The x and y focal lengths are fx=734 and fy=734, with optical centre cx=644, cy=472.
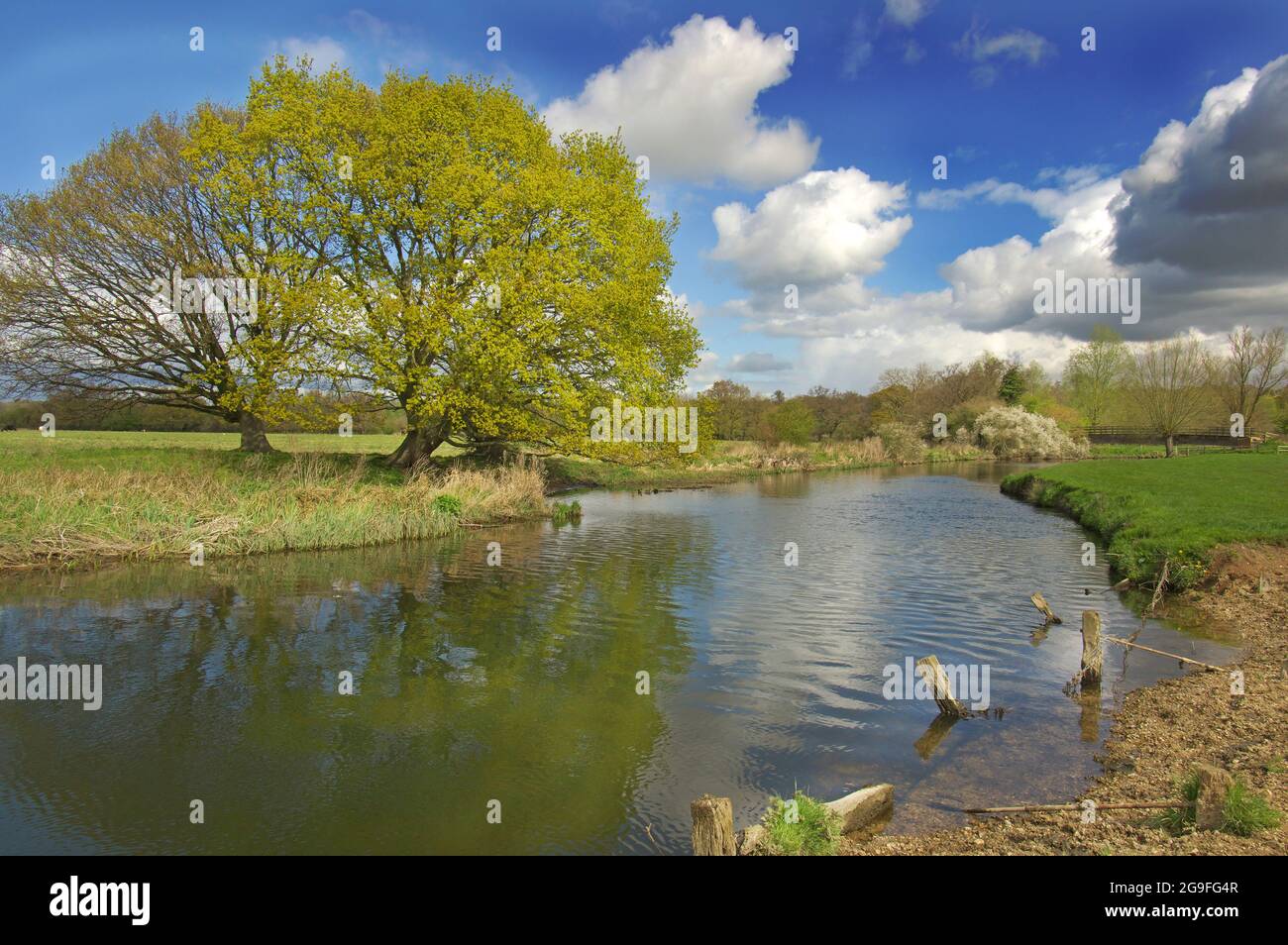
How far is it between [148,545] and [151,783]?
12098 millimetres

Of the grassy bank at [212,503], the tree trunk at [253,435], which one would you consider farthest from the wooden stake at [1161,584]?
the tree trunk at [253,435]

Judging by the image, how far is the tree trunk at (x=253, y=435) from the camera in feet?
84.7

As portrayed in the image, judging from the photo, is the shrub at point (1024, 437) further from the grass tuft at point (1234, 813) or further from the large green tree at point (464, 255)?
the grass tuft at point (1234, 813)

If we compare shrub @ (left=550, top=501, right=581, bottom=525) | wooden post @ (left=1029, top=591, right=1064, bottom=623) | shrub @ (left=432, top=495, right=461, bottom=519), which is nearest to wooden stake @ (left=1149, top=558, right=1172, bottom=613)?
wooden post @ (left=1029, top=591, right=1064, bottom=623)

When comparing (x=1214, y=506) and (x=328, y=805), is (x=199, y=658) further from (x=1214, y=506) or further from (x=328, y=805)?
(x=1214, y=506)

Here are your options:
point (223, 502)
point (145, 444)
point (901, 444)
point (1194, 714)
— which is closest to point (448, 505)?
point (223, 502)

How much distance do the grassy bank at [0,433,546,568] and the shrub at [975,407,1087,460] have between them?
5618 cm

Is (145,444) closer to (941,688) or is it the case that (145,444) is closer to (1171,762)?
(941,688)

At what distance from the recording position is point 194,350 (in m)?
24.6

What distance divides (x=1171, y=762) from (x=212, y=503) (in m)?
19.6

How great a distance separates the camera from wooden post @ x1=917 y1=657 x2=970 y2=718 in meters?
8.44

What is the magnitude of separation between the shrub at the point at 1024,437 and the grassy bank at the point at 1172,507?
3064cm

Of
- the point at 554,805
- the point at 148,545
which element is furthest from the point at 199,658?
the point at 148,545
